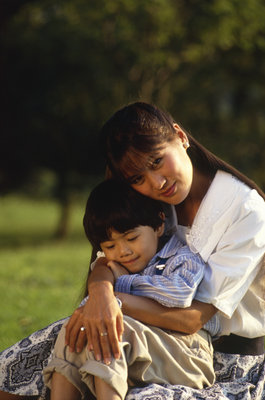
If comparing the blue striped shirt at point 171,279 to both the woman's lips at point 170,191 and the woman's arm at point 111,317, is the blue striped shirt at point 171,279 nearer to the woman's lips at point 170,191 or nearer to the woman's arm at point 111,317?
the woman's arm at point 111,317

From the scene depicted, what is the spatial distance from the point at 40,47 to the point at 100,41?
4.15 ft

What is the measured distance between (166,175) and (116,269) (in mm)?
540

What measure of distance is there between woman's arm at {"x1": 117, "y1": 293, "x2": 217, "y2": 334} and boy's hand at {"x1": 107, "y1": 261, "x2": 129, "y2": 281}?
26 cm

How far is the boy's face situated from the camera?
3.47 meters

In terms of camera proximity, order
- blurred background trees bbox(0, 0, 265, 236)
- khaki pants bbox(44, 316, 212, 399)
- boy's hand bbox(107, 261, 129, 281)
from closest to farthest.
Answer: khaki pants bbox(44, 316, 212, 399), boy's hand bbox(107, 261, 129, 281), blurred background trees bbox(0, 0, 265, 236)

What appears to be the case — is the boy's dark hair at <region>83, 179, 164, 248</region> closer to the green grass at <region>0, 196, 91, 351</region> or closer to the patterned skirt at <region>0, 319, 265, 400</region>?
the patterned skirt at <region>0, 319, 265, 400</region>

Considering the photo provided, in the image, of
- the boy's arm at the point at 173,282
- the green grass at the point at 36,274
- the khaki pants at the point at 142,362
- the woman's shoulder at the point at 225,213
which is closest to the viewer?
the khaki pants at the point at 142,362

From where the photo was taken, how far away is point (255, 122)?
17.6 metres

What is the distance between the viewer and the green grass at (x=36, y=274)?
6199 mm

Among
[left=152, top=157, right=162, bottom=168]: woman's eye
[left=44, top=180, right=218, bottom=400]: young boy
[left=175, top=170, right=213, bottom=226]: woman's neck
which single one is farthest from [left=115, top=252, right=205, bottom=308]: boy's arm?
[left=152, top=157, right=162, bottom=168]: woman's eye

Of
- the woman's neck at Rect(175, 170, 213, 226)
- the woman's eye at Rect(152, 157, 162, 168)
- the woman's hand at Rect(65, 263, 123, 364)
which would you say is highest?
the woman's eye at Rect(152, 157, 162, 168)

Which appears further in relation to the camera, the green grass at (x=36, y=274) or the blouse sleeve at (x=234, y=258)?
the green grass at (x=36, y=274)

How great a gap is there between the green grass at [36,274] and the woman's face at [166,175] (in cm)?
104

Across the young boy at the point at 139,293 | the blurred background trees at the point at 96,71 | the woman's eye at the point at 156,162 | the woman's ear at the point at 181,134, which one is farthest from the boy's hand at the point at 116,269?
the blurred background trees at the point at 96,71
